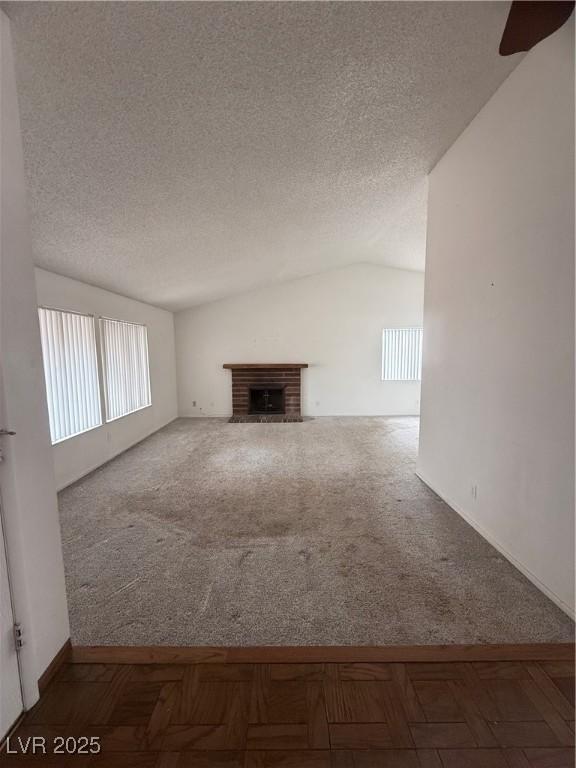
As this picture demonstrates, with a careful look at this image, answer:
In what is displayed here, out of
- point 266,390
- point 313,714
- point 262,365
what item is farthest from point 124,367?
point 313,714

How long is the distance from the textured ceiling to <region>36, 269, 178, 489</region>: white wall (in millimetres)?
273

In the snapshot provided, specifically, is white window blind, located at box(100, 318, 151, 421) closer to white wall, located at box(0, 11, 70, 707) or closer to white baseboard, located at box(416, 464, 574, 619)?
white wall, located at box(0, 11, 70, 707)

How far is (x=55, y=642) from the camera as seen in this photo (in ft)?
4.20

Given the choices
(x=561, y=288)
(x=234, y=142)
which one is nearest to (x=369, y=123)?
(x=234, y=142)

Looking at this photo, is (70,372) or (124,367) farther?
(124,367)

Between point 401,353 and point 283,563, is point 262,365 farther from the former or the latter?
point 283,563

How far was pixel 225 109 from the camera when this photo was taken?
1691mm

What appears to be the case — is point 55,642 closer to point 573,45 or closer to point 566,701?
point 566,701

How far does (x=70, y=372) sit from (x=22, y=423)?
257cm

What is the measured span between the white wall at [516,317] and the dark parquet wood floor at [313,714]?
0.71 meters

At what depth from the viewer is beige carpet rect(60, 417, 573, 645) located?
1523mm

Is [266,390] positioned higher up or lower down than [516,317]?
lower down

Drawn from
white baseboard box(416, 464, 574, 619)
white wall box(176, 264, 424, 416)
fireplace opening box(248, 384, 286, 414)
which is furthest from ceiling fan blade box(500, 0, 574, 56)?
fireplace opening box(248, 384, 286, 414)

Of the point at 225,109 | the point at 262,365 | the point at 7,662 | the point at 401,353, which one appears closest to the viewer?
the point at 7,662
